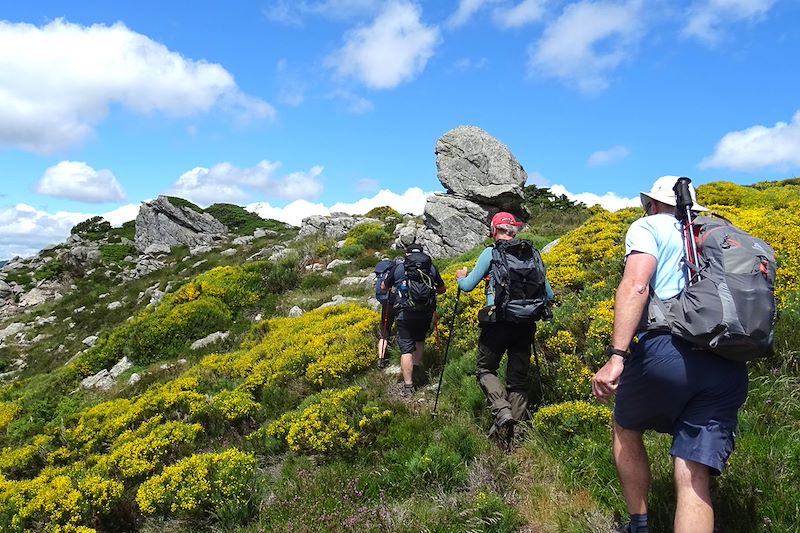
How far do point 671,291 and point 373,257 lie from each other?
16.9 m

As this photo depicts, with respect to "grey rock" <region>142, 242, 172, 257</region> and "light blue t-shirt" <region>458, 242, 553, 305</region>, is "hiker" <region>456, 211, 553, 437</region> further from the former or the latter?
"grey rock" <region>142, 242, 172, 257</region>

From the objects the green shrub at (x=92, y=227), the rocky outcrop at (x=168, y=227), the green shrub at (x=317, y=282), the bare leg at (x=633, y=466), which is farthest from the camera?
the green shrub at (x=92, y=227)

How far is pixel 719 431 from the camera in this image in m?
2.86

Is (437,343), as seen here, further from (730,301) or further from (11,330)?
(11,330)

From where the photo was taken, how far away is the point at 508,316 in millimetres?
5250

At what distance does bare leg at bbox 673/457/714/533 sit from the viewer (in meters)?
2.80

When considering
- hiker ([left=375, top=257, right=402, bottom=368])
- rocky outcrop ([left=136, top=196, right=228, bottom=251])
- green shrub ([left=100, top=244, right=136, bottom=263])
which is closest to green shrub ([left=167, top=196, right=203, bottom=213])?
rocky outcrop ([left=136, top=196, right=228, bottom=251])

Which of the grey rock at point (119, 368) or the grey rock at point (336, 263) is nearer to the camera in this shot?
the grey rock at point (119, 368)

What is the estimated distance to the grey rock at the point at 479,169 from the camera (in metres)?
19.5

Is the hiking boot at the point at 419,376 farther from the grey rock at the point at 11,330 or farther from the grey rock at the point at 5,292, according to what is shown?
the grey rock at the point at 5,292

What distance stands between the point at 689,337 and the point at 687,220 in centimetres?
75

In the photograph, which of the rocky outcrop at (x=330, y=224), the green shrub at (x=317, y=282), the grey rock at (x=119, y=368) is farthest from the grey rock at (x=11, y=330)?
the green shrub at (x=317, y=282)

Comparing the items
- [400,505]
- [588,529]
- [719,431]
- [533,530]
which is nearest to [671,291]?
[719,431]

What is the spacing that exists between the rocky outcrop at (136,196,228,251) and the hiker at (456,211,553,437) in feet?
112
